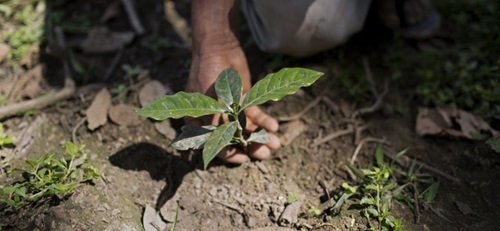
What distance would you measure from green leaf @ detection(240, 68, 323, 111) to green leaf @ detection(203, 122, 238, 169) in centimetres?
10

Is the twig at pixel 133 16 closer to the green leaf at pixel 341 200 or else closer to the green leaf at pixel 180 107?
the green leaf at pixel 180 107

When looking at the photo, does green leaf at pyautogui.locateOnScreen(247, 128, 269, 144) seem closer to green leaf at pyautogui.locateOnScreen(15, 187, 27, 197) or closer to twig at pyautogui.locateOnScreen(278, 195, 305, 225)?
twig at pyautogui.locateOnScreen(278, 195, 305, 225)

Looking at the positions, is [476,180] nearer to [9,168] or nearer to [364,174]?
[364,174]

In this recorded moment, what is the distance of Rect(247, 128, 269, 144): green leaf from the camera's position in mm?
1739

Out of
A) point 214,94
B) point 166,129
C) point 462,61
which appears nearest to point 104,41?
point 166,129

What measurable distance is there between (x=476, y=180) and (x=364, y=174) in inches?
19.8

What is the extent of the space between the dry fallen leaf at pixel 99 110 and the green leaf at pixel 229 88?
0.66m

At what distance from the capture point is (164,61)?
2357 millimetres

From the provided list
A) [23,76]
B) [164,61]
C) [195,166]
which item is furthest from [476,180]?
[23,76]

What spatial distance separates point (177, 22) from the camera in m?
2.62

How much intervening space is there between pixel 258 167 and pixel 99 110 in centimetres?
78

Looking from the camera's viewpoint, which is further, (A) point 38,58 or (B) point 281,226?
(A) point 38,58

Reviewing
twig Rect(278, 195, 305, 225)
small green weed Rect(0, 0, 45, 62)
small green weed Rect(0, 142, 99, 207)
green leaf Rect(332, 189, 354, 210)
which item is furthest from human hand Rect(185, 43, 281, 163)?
small green weed Rect(0, 0, 45, 62)

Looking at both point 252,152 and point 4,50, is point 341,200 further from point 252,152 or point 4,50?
point 4,50
